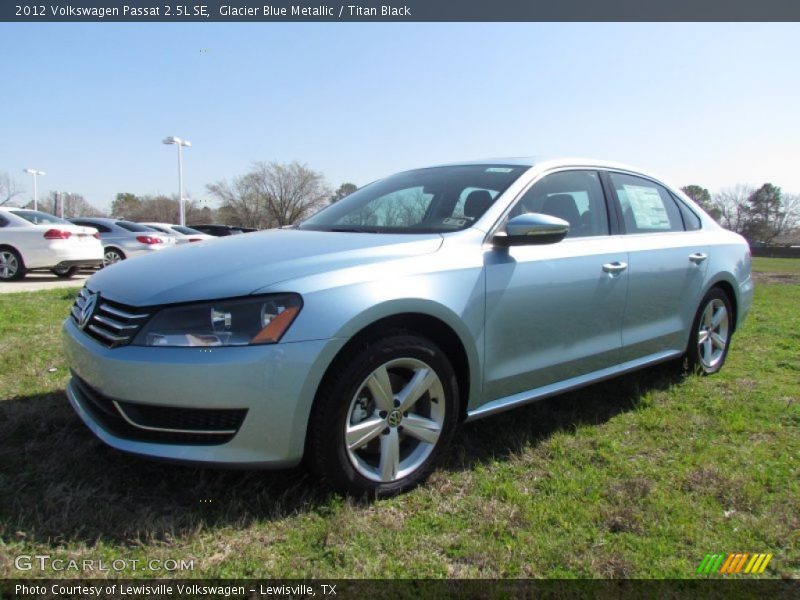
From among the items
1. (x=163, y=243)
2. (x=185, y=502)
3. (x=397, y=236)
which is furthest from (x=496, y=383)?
(x=163, y=243)

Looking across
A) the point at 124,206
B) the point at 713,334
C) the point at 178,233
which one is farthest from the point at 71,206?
the point at 713,334

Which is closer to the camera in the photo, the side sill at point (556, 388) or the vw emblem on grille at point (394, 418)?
the vw emblem on grille at point (394, 418)

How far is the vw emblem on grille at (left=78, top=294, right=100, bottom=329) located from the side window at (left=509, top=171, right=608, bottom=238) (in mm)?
2076

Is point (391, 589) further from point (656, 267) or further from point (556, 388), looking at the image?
point (656, 267)

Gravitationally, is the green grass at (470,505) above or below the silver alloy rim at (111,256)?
below

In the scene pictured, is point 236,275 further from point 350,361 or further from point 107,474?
point 107,474

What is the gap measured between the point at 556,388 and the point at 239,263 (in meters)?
1.79

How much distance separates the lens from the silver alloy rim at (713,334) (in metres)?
4.38

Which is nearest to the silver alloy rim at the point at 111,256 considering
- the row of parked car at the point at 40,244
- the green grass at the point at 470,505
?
the row of parked car at the point at 40,244

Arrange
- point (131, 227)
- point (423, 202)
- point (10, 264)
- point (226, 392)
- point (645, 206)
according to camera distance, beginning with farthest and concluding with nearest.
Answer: point (131, 227), point (10, 264), point (645, 206), point (423, 202), point (226, 392)

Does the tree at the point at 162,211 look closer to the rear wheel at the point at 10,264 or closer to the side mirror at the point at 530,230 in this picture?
the rear wheel at the point at 10,264

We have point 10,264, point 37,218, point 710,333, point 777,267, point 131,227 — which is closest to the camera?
point 710,333
